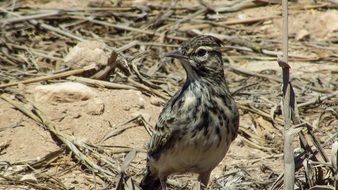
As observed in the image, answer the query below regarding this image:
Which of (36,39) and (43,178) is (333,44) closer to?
(36,39)

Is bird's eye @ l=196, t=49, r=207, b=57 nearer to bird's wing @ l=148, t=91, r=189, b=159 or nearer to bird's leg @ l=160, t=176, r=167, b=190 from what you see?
bird's wing @ l=148, t=91, r=189, b=159

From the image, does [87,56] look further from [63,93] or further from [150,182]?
[150,182]

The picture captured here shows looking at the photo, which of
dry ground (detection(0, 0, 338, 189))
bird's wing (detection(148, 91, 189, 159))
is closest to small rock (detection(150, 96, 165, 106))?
dry ground (detection(0, 0, 338, 189))

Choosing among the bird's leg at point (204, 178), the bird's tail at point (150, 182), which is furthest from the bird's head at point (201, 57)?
the bird's tail at point (150, 182)

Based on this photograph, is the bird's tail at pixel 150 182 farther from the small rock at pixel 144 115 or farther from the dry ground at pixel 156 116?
the small rock at pixel 144 115

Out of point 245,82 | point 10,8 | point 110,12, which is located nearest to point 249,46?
point 245,82
